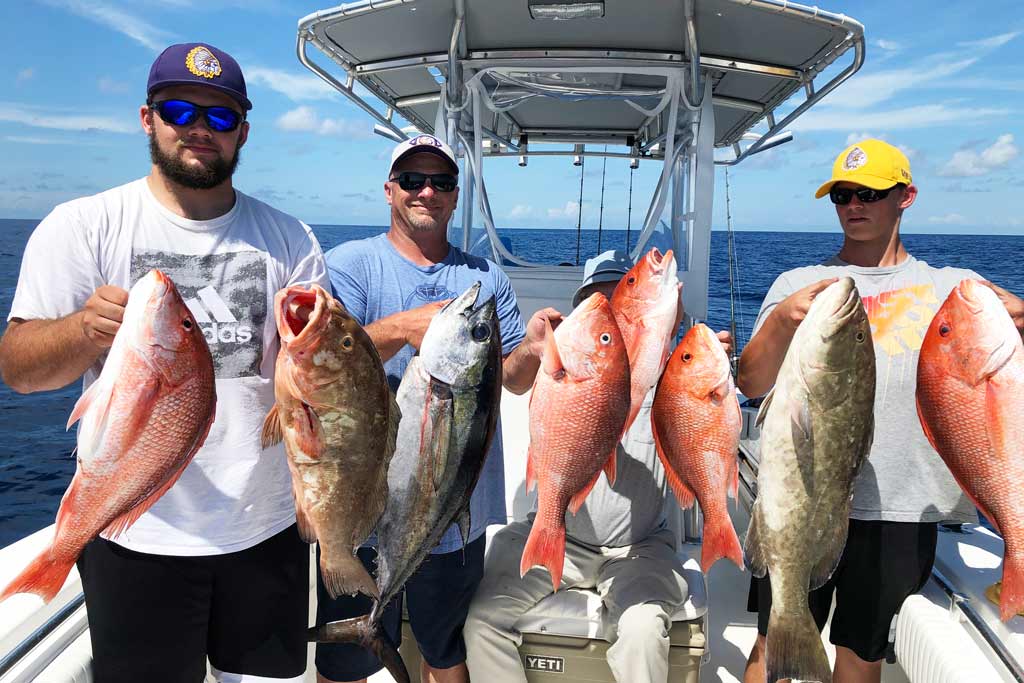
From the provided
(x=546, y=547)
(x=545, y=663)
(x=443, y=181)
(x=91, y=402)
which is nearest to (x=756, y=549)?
(x=546, y=547)

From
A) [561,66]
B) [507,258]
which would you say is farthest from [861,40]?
[507,258]

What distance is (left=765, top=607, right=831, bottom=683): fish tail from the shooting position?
2311 mm

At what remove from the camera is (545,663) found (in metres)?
3.12

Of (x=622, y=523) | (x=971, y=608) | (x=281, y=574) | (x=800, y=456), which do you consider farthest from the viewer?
(x=622, y=523)

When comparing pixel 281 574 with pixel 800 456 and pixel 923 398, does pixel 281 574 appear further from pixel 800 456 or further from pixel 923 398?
pixel 923 398

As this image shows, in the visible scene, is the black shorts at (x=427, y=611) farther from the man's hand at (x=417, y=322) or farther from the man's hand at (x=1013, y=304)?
the man's hand at (x=1013, y=304)

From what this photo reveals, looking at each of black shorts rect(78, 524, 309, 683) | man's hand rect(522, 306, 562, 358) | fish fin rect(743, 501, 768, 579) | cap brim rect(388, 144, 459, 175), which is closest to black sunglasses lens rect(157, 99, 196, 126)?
cap brim rect(388, 144, 459, 175)

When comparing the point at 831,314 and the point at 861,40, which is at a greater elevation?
the point at 861,40

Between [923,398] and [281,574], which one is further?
[281,574]

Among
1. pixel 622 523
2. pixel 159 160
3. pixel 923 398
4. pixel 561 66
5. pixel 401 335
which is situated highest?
pixel 561 66

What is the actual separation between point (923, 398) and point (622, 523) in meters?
1.64

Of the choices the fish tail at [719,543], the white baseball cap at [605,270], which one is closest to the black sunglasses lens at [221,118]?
the white baseball cap at [605,270]

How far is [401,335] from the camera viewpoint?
2.22m

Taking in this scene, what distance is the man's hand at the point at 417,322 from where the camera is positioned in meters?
2.19
